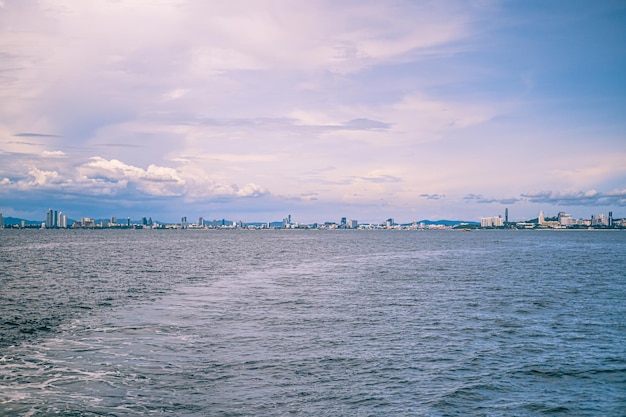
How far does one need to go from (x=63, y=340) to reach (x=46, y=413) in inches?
506

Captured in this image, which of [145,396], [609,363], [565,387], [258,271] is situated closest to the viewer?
[145,396]

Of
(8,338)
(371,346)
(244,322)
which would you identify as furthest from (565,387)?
(8,338)

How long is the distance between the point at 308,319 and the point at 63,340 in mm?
17002

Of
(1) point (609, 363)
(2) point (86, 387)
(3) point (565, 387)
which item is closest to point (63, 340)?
(2) point (86, 387)

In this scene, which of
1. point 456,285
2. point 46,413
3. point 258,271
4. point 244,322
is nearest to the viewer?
point 46,413

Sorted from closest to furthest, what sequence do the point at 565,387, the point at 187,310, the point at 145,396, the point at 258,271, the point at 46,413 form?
the point at 46,413 < the point at 145,396 < the point at 565,387 < the point at 187,310 < the point at 258,271

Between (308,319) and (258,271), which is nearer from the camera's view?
(308,319)

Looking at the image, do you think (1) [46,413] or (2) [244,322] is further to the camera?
(2) [244,322]

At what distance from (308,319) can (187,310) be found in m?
11.3

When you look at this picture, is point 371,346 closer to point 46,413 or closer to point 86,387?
point 86,387

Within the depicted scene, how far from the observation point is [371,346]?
30.6 m

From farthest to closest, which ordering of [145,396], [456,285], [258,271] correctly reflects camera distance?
[258,271] → [456,285] → [145,396]

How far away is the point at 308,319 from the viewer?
39.1 metres

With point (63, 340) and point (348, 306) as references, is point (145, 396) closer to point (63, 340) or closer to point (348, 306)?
point (63, 340)
